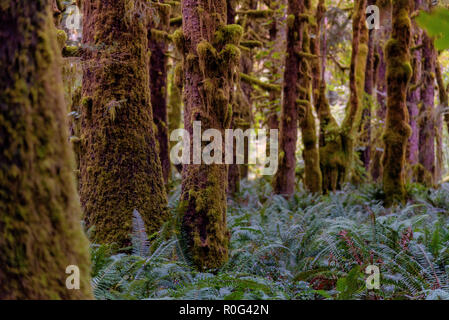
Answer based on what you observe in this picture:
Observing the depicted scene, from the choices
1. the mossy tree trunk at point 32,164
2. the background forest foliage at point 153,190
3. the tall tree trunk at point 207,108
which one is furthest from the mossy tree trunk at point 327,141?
the mossy tree trunk at point 32,164

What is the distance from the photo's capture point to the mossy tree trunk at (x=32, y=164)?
1.92 metres

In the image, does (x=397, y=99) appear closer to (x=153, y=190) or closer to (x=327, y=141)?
(x=327, y=141)

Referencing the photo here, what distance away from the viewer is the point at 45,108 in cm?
203

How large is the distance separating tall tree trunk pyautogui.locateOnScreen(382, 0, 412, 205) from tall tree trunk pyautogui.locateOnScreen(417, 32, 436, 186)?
246 cm

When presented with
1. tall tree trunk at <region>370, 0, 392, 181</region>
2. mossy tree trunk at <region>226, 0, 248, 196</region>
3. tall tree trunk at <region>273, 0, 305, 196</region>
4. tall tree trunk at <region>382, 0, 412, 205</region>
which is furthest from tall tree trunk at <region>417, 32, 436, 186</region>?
mossy tree trunk at <region>226, 0, 248, 196</region>

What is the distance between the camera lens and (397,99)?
392 inches

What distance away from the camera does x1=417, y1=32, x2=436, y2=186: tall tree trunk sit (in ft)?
41.1

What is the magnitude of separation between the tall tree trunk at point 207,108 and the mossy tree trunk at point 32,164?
10.3 ft

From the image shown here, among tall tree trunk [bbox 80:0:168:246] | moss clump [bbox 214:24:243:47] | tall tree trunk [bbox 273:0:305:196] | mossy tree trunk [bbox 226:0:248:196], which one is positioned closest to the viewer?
moss clump [bbox 214:24:243:47]

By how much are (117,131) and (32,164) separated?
373 centimetres

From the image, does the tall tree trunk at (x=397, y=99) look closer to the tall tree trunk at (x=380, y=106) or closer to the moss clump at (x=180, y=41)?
the tall tree trunk at (x=380, y=106)

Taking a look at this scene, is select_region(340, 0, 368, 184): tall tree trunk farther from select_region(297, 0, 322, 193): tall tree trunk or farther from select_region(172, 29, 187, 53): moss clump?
select_region(172, 29, 187, 53): moss clump

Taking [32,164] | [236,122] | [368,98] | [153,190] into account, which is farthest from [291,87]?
[32,164]
